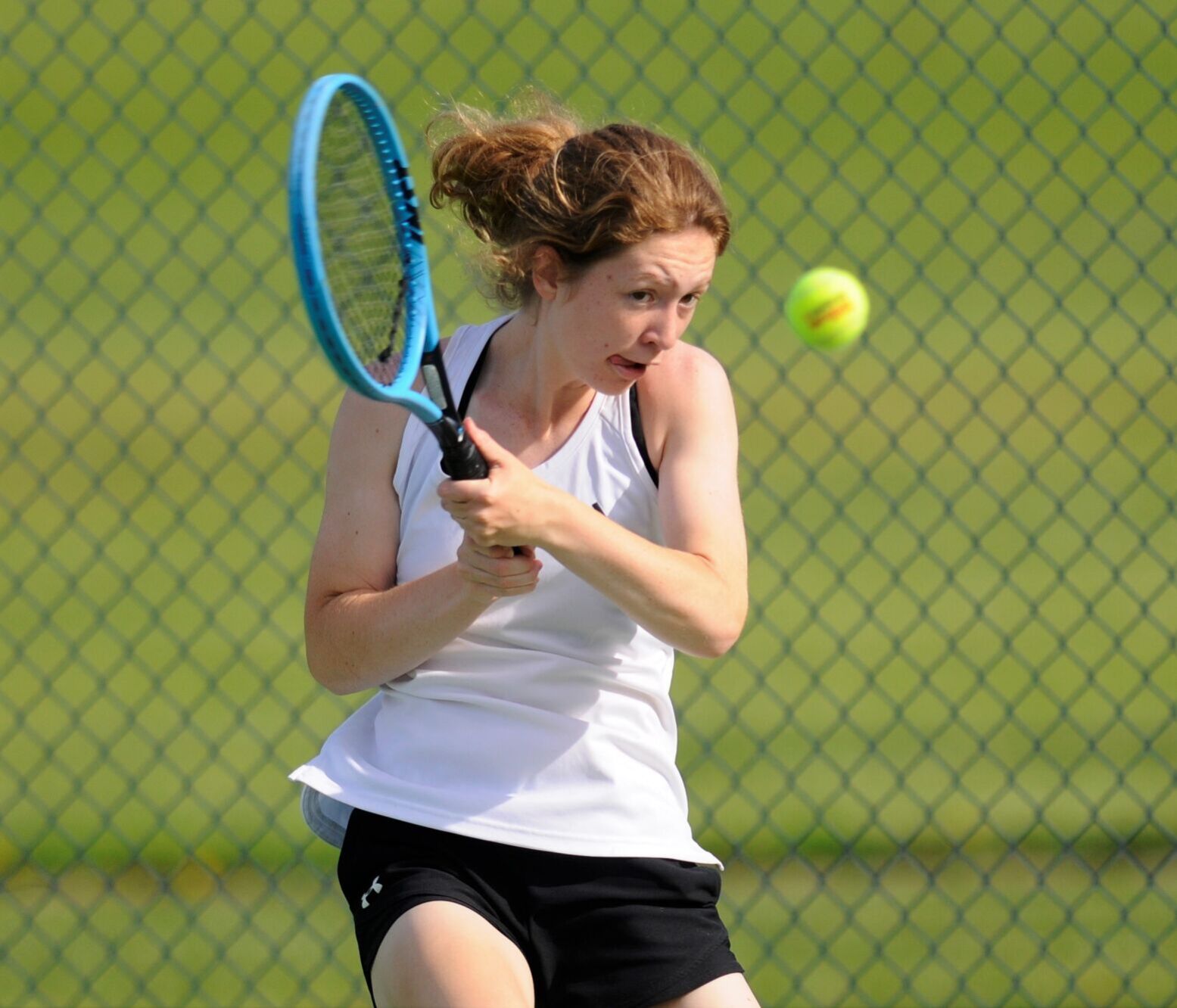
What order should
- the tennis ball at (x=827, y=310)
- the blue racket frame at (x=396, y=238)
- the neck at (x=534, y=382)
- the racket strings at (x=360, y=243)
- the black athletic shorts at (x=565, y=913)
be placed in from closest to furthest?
the blue racket frame at (x=396, y=238) < the racket strings at (x=360, y=243) < the black athletic shorts at (x=565, y=913) < the neck at (x=534, y=382) < the tennis ball at (x=827, y=310)

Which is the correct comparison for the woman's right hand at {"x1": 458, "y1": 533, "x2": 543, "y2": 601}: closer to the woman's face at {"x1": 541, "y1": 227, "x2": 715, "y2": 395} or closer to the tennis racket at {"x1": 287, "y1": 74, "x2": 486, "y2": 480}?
the tennis racket at {"x1": 287, "y1": 74, "x2": 486, "y2": 480}

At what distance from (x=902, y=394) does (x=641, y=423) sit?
5523 mm

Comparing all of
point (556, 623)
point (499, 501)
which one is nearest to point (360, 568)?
point (556, 623)

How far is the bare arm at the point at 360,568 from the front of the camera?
→ 6.39 ft

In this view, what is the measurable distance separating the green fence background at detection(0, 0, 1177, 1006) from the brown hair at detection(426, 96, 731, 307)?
108 cm

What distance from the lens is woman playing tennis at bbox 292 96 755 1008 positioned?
1.91 meters

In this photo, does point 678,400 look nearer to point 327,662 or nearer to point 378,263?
point 378,263

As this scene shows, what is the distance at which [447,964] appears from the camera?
1.80 metres

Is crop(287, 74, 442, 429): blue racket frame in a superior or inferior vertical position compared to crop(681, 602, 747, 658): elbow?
superior

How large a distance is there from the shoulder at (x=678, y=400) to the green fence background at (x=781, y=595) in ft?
3.61

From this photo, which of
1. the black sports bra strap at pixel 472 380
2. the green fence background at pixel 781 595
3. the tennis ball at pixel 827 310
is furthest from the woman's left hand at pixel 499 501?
the tennis ball at pixel 827 310

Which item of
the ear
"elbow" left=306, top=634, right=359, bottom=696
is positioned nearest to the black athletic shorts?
"elbow" left=306, top=634, right=359, bottom=696

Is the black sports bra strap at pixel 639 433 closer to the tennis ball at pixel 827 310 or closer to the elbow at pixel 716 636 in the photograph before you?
the elbow at pixel 716 636

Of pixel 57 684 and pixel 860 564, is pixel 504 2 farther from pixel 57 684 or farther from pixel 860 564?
pixel 57 684
